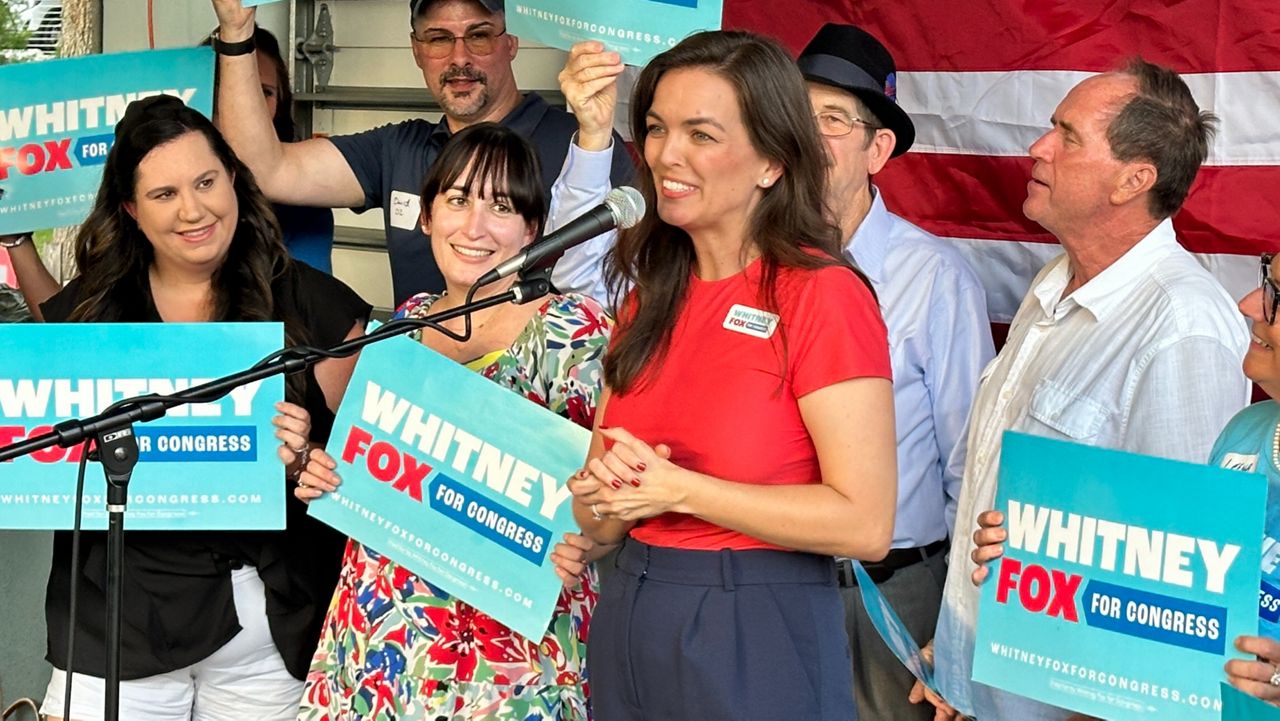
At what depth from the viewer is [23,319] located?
146 inches

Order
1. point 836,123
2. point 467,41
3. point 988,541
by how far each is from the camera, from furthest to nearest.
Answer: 1. point 467,41
2. point 836,123
3. point 988,541

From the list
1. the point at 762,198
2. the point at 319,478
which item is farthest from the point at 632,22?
the point at 319,478

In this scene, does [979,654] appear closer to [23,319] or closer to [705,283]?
[705,283]

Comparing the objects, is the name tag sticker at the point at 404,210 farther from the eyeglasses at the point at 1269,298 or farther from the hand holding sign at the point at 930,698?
the eyeglasses at the point at 1269,298

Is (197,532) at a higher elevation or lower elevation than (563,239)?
lower

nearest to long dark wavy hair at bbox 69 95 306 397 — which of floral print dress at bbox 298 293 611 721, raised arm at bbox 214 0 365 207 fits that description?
raised arm at bbox 214 0 365 207

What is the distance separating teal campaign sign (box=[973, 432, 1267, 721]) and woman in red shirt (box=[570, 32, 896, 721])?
1.00 feet

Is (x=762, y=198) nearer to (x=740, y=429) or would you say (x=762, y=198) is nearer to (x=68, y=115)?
(x=740, y=429)

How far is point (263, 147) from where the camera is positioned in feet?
11.0

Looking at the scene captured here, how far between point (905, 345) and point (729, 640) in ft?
3.52

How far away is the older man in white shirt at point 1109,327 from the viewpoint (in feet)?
7.35

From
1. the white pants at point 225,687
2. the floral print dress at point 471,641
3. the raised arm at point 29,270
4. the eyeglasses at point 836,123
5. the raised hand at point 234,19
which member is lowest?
the white pants at point 225,687

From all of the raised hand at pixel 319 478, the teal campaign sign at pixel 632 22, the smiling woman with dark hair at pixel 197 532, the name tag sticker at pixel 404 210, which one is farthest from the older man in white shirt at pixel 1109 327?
the name tag sticker at pixel 404 210

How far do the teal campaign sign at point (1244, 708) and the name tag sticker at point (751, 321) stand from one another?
0.71 metres
